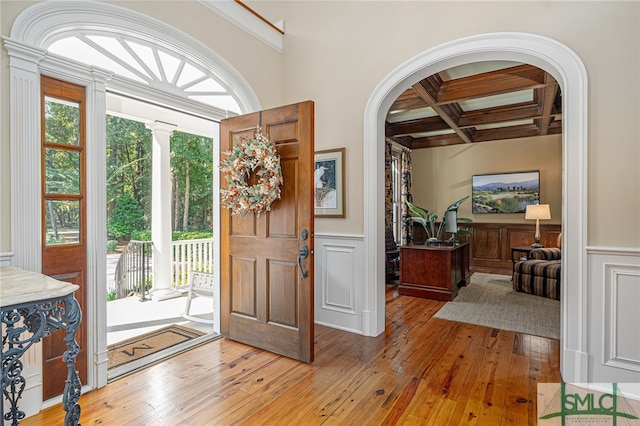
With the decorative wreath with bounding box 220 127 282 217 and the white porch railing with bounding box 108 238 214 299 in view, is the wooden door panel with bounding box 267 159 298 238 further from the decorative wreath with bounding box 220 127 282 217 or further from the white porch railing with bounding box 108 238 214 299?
the white porch railing with bounding box 108 238 214 299

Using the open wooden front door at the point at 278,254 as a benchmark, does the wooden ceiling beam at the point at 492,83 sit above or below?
above

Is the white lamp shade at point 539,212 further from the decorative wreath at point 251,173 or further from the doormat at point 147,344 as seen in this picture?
the doormat at point 147,344

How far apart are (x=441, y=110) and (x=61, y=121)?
483cm

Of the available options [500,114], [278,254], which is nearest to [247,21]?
[278,254]

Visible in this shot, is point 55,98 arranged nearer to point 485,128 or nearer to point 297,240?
point 297,240

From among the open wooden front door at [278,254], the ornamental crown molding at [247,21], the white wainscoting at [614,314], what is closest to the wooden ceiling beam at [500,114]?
the ornamental crown molding at [247,21]

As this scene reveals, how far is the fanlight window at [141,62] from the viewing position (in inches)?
98.3

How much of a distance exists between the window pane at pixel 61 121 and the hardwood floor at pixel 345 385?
1.76m

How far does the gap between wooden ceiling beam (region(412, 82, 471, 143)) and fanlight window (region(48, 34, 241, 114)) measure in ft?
7.84

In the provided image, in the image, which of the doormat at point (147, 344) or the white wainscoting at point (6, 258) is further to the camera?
the doormat at point (147, 344)

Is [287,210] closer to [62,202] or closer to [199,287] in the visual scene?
[62,202]

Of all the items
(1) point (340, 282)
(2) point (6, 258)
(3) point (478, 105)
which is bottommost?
(1) point (340, 282)

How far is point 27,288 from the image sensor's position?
4.79 ft

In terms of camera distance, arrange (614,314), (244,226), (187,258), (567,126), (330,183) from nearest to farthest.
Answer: (614,314), (567,126), (244,226), (330,183), (187,258)
